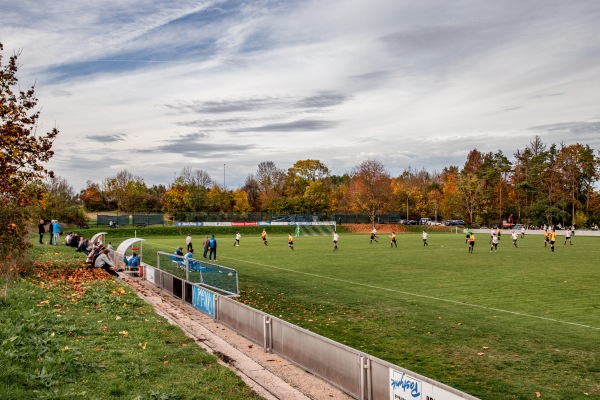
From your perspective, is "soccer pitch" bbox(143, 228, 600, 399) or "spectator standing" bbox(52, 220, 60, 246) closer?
"soccer pitch" bbox(143, 228, 600, 399)

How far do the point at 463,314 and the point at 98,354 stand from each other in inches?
407

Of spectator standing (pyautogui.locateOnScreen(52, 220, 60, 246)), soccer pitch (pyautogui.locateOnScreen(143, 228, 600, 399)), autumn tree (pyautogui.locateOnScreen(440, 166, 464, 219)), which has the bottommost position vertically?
soccer pitch (pyautogui.locateOnScreen(143, 228, 600, 399))

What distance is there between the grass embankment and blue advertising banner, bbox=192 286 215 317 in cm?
155

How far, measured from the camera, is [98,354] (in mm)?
9977

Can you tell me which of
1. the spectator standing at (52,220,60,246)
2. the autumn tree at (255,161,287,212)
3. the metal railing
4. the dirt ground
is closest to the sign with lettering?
the metal railing

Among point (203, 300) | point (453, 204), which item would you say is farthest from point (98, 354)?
point (453, 204)

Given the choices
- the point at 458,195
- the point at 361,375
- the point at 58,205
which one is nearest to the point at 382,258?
the point at 361,375

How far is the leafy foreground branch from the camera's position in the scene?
8.12 meters

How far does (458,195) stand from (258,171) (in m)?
48.0

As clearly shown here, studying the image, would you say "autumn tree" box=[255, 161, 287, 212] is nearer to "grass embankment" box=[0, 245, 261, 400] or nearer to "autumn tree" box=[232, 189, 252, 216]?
"autumn tree" box=[232, 189, 252, 216]

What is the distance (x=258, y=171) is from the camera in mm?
125000

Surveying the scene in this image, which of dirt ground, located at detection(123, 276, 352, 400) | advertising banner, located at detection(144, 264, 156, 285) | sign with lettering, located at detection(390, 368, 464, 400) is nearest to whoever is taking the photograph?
sign with lettering, located at detection(390, 368, 464, 400)

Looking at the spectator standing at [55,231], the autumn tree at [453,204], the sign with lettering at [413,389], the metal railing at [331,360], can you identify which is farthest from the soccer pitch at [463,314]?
the autumn tree at [453,204]

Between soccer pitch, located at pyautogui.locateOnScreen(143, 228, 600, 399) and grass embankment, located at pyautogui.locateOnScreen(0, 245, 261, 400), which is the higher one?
grass embankment, located at pyautogui.locateOnScreen(0, 245, 261, 400)
